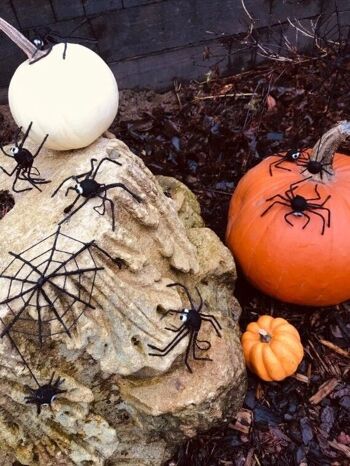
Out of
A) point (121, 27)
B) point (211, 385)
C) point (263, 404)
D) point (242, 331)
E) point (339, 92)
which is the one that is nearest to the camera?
point (211, 385)

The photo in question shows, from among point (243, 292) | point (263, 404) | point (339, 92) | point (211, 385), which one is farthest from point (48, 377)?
point (339, 92)

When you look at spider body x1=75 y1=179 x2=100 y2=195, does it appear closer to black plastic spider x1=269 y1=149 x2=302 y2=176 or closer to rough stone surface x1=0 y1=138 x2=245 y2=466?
rough stone surface x1=0 y1=138 x2=245 y2=466

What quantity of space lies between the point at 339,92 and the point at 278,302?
1480 mm

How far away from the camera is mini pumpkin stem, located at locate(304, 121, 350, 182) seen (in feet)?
7.72

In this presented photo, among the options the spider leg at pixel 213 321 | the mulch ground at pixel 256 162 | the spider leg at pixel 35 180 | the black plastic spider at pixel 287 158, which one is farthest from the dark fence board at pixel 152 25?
the spider leg at pixel 213 321

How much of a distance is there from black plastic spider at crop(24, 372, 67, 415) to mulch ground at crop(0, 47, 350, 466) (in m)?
0.71

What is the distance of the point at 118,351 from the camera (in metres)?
1.91

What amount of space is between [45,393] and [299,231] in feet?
3.96

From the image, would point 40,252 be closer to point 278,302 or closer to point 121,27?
point 278,302

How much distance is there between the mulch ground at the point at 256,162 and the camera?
7.80ft

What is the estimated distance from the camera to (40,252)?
181 centimetres

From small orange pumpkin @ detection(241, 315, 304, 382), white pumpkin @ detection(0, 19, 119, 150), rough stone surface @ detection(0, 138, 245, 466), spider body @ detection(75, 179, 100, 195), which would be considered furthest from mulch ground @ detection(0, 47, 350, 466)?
spider body @ detection(75, 179, 100, 195)

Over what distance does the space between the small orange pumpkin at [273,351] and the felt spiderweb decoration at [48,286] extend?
85 cm

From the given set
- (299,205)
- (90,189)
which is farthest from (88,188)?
(299,205)
